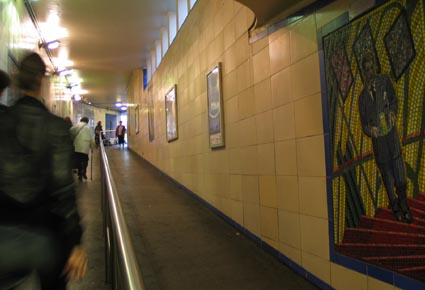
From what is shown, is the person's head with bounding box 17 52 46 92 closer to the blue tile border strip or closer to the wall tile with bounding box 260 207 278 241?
the blue tile border strip

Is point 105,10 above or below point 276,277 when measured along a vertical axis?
above

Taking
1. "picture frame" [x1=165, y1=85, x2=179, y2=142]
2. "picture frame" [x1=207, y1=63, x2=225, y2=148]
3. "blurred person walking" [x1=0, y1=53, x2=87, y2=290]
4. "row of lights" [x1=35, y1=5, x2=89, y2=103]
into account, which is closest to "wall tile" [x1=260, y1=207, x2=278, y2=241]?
"picture frame" [x1=207, y1=63, x2=225, y2=148]

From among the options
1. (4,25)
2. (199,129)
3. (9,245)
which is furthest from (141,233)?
(4,25)

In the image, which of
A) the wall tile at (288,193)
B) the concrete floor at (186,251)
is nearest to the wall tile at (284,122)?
the wall tile at (288,193)

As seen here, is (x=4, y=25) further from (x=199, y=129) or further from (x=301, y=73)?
(x=301, y=73)

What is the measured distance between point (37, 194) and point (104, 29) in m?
8.21

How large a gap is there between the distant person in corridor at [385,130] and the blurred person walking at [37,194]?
175cm

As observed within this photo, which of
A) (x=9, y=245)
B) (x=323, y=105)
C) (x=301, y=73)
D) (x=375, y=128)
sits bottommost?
(x=9, y=245)

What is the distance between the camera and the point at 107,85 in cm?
1617

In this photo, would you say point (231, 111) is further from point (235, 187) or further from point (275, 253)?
point (275, 253)

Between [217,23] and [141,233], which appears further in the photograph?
[217,23]

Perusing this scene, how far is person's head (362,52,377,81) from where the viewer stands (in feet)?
7.38

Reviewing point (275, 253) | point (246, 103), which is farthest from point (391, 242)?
point (246, 103)

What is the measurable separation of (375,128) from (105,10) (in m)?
6.80
